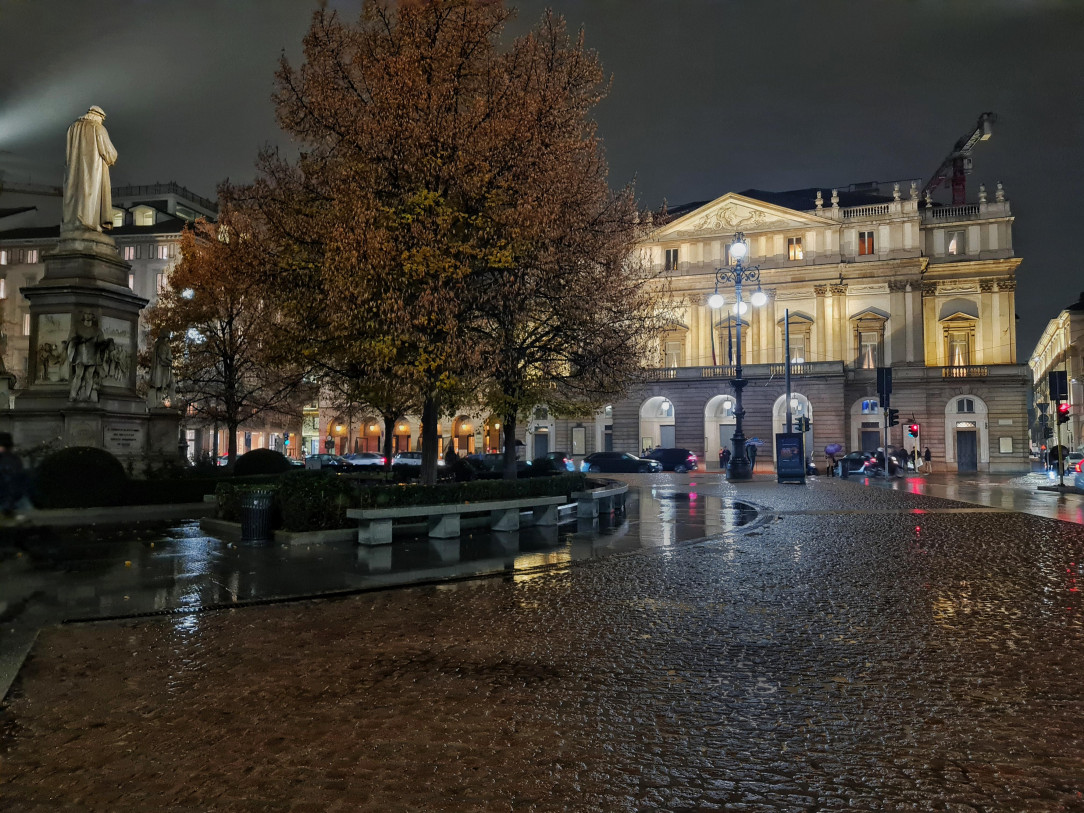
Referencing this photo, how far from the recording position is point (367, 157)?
51.6 feet

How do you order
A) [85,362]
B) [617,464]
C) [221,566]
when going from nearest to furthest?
[221,566] < [85,362] < [617,464]

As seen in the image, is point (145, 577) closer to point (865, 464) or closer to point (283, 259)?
point (283, 259)

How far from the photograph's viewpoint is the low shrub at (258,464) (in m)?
23.7

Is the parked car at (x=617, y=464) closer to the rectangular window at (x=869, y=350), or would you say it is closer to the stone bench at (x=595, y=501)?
the rectangular window at (x=869, y=350)

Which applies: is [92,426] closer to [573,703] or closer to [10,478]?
[10,478]

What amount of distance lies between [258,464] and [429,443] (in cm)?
901

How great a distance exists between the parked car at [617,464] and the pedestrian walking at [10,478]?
41.0 metres

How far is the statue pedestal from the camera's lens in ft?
62.9

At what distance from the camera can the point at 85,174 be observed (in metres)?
21.1

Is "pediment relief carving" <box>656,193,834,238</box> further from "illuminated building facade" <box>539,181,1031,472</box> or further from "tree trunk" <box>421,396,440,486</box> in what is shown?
"tree trunk" <box>421,396,440,486</box>

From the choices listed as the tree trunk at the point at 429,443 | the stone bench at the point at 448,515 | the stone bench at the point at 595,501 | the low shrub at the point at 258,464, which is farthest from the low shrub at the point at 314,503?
the low shrub at the point at 258,464

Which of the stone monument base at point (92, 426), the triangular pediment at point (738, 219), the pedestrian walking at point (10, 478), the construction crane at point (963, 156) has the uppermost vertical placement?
the construction crane at point (963, 156)

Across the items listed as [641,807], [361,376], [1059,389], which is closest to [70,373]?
[361,376]

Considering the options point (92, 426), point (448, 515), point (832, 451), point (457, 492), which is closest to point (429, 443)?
point (457, 492)
